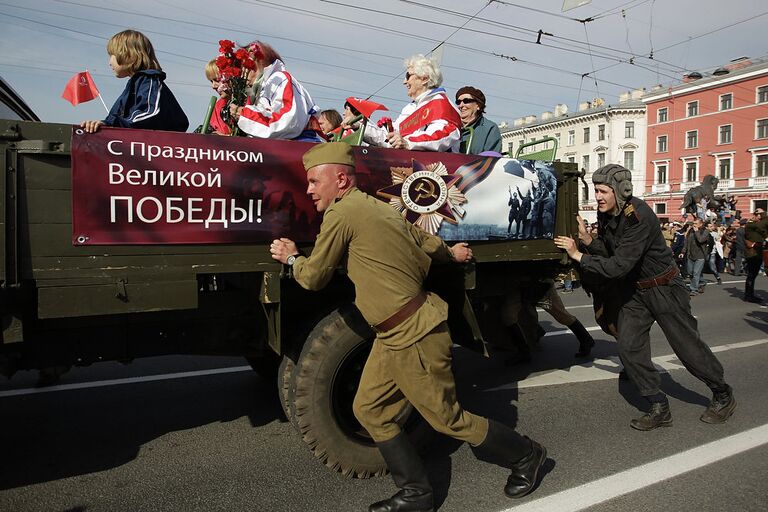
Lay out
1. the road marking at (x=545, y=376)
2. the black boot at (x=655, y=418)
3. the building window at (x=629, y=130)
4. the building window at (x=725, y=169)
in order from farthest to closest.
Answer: the building window at (x=629, y=130), the building window at (x=725, y=169), the road marking at (x=545, y=376), the black boot at (x=655, y=418)

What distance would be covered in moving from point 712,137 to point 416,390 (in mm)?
58512

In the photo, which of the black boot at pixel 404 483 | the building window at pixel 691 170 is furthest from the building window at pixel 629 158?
the black boot at pixel 404 483

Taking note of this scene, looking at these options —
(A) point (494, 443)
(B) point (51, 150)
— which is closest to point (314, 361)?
(A) point (494, 443)

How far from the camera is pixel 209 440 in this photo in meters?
3.95

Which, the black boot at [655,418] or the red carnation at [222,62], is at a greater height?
the red carnation at [222,62]

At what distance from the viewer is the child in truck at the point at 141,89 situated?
3135 mm

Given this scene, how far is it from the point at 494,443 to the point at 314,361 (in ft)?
3.45

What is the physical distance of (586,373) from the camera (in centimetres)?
576

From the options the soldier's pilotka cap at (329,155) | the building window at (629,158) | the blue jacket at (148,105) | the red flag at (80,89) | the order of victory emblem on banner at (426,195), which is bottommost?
the order of victory emblem on banner at (426,195)

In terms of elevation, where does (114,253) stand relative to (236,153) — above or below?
below

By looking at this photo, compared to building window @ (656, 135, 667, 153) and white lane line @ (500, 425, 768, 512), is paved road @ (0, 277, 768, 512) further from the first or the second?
building window @ (656, 135, 667, 153)

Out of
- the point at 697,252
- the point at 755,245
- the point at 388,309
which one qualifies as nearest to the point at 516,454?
the point at 388,309

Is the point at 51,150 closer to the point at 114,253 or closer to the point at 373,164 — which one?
the point at 114,253

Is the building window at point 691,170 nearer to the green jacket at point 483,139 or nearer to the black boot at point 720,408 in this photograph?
the green jacket at point 483,139
